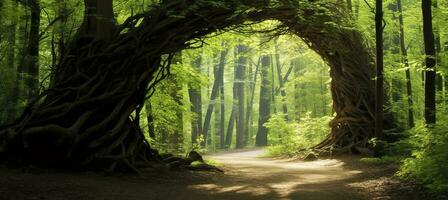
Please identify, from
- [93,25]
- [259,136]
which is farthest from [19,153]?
[259,136]

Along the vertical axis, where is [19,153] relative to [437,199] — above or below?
above

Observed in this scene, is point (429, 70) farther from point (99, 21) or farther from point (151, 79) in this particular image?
point (99, 21)

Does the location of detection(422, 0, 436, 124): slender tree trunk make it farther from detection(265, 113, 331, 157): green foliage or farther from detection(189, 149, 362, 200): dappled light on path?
detection(265, 113, 331, 157): green foliage

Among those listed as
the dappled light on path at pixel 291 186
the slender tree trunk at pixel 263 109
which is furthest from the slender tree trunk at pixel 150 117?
the slender tree trunk at pixel 263 109

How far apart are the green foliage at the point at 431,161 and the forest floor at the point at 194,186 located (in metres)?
0.23

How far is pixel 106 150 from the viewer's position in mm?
8320

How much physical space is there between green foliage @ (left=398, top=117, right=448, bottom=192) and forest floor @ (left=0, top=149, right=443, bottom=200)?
0.23 meters

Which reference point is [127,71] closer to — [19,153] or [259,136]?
[19,153]

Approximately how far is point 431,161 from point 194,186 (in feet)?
13.0

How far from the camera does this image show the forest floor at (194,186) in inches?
238

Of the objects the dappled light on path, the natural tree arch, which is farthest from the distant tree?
the dappled light on path

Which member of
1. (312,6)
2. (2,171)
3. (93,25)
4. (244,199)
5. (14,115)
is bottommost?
(244,199)

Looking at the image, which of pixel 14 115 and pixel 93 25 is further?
pixel 14 115

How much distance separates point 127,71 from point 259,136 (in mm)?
27707
